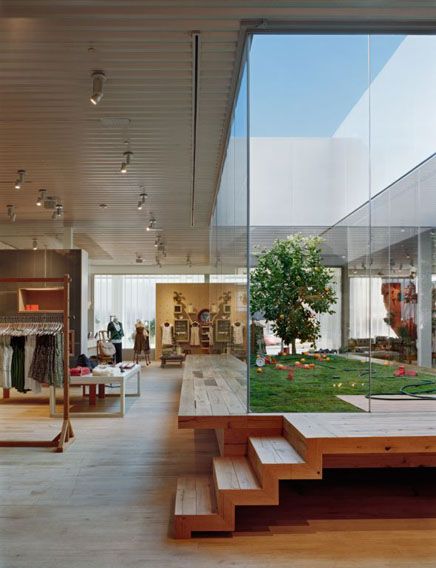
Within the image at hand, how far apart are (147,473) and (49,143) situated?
3893mm

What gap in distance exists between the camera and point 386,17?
152 inches

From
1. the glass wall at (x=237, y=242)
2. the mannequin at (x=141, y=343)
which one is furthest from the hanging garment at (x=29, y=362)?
the mannequin at (x=141, y=343)

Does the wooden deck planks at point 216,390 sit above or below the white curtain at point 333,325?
below

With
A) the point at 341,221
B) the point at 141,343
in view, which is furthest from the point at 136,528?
the point at 141,343

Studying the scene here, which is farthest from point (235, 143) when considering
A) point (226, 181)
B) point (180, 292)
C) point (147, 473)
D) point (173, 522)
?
point (180, 292)

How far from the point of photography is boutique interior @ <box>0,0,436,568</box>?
11.2 ft

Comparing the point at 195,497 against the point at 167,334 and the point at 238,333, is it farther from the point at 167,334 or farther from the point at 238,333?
the point at 167,334

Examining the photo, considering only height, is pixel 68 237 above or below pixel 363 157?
below

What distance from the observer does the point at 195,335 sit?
660 inches

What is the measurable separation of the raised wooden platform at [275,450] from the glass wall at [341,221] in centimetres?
47

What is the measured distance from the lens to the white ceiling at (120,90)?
3650 millimetres

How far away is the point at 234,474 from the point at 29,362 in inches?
129

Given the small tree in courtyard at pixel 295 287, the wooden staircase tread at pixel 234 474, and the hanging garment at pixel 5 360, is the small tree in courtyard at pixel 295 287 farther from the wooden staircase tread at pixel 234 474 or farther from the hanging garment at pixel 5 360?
the wooden staircase tread at pixel 234 474

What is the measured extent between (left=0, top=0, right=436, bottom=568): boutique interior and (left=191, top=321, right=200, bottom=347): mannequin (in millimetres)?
6132
